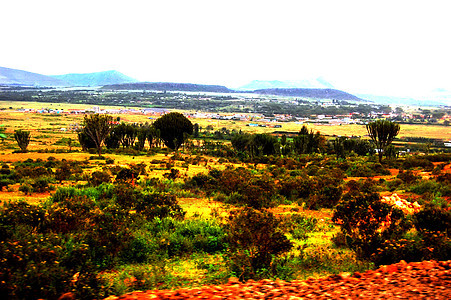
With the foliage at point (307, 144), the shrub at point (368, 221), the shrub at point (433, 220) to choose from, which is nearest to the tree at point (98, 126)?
the foliage at point (307, 144)

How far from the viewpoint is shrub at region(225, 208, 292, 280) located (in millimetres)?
6980

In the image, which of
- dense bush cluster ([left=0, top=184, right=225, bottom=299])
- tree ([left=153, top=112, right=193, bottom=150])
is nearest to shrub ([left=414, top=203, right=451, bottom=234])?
dense bush cluster ([left=0, top=184, right=225, bottom=299])

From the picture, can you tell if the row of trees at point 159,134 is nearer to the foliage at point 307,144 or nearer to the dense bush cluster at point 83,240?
the foliage at point 307,144

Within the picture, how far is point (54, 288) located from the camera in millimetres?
4934

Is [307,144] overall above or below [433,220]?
below

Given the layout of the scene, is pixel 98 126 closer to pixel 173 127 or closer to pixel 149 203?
pixel 173 127

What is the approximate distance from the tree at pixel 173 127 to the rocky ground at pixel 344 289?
4312 centimetres

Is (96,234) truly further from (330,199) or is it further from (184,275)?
(330,199)

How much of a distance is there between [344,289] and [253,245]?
8.18ft

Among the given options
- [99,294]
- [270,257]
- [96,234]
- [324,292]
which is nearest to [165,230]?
[96,234]

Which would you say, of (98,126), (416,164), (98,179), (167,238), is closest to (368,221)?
A: (167,238)

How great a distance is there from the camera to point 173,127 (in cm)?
4834

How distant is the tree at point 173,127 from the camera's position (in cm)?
4847

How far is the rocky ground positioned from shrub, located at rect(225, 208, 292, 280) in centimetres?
110
